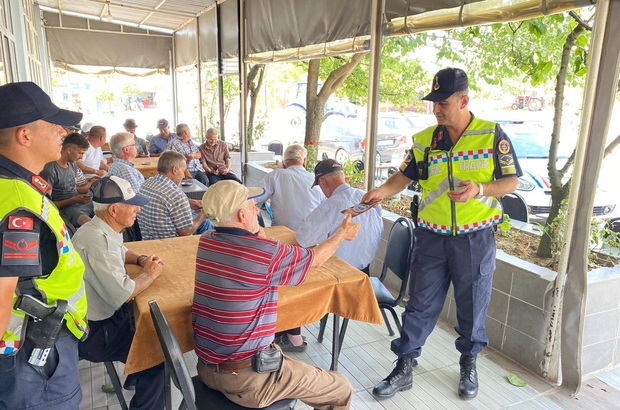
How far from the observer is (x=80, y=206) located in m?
3.52

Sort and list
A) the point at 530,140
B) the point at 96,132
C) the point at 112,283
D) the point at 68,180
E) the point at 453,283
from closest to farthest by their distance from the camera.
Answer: the point at 112,283
the point at 453,283
the point at 68,180
the point at 96,132
the point at 530,140

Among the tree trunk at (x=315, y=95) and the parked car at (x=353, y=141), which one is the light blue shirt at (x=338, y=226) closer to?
the tree trunk at (x=315, y=95)

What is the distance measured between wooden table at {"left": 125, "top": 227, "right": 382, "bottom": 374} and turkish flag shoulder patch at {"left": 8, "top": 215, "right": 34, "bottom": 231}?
2.35ft

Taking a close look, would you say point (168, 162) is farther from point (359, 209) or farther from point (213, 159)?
point (213, 159)

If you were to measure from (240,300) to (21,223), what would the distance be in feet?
2.32

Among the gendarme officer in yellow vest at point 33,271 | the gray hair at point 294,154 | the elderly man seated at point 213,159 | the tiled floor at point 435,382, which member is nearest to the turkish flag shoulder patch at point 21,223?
the gendarme officer in yellow vest at point 33,271

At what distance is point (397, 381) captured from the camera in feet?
7.59

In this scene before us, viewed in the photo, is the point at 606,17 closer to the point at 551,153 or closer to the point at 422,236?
the point at 551,153

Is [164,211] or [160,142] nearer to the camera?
[164,211]

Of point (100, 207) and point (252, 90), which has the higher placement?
point (252, 90)

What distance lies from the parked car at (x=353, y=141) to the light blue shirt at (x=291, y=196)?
591cm

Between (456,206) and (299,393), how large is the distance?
1.14 meters

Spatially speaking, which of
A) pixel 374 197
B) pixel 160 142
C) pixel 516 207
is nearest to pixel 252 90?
pixel 160 142

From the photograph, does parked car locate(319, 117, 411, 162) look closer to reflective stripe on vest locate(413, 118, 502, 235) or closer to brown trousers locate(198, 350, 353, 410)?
reflective stripe on vest locate(413, 118, 502, 235)
